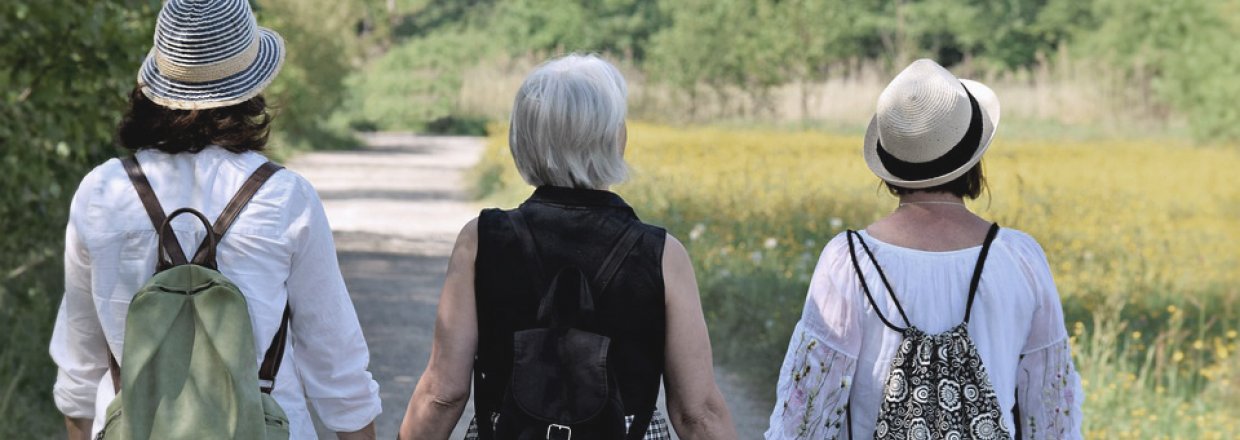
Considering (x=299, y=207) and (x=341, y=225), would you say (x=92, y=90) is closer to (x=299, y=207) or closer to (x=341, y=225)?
(x=299, y=207)

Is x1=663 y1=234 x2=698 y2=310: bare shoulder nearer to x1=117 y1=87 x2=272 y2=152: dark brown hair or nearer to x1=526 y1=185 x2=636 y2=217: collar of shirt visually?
x1=526 y1=185 x2=636 y2=217: collar of shirt

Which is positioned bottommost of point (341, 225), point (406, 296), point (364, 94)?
point (364, 94)

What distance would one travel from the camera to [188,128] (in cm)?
307

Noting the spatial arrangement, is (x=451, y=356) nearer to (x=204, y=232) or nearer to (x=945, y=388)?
(x=204, y=232)

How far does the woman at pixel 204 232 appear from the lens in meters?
2.99

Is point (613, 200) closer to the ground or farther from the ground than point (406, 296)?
farther from the ground

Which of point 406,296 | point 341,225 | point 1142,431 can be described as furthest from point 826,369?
point 341,225

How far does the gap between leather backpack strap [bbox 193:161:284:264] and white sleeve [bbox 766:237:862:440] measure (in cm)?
107

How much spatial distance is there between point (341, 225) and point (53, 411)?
34.5ft

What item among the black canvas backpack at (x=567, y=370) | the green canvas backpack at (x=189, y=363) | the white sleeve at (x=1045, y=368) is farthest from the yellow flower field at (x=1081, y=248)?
the green canvas backpack at (x=189, y=363)

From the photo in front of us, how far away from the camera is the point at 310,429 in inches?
124

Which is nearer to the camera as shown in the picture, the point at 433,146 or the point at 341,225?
the point at 341,225

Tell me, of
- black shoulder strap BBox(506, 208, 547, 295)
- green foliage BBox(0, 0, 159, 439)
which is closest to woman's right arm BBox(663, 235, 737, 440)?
black shoulder strap BBox(506, 208, 547, 295)

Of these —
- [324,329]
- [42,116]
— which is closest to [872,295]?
[324,329]
